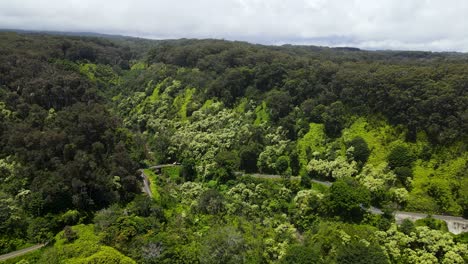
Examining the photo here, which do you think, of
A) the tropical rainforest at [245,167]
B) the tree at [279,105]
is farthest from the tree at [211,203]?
the tree at [279,105]

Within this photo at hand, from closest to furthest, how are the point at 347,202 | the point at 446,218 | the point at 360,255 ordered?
the point at 360,255
the point at 347,202
the point at 446,218

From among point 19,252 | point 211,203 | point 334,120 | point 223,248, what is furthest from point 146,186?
point 334,120

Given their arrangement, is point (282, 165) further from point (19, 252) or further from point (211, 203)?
point (19, 252)

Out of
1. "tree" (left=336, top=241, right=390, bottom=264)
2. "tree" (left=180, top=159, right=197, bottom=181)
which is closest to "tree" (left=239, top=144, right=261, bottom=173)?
"tree" (left=180, top=159, right=197, bottom=181)

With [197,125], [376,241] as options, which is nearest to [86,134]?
[197,125]

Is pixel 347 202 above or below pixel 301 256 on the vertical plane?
above

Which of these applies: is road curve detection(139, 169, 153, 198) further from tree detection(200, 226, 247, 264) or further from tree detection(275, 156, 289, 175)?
tree detection(275, 156, 289, 175)

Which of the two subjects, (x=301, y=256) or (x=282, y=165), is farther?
(x=282, y=165)

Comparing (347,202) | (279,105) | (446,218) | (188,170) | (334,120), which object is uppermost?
(279,105)

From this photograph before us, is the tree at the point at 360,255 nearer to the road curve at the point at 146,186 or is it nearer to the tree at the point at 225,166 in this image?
the tree at the point at 225,166
